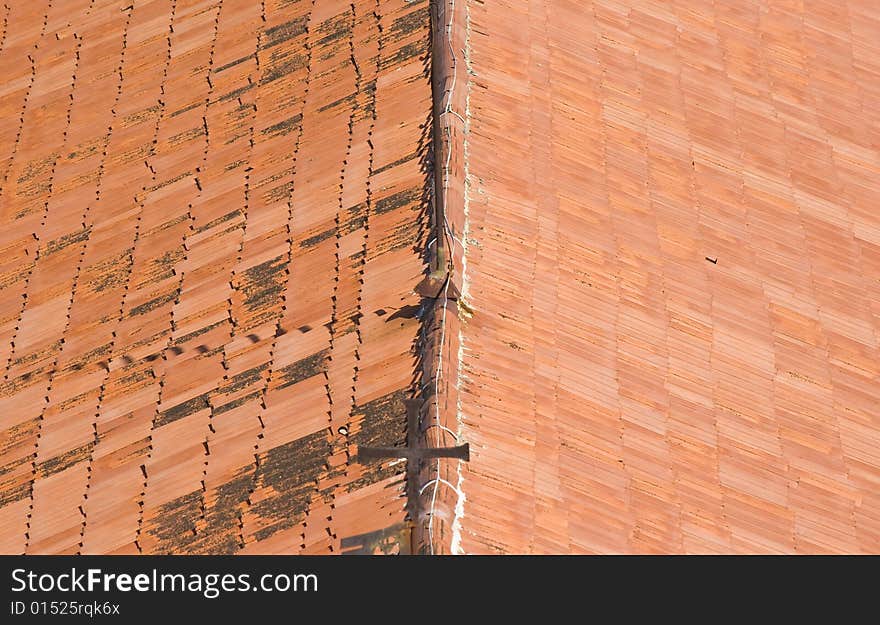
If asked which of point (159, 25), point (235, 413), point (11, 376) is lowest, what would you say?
point (235, 413)

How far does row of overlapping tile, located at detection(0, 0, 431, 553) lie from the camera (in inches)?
564

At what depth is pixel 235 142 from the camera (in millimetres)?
17750

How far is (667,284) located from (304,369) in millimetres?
4041

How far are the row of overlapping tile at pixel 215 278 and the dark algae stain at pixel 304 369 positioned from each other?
0.02 m

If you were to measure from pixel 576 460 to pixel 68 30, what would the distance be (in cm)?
1095

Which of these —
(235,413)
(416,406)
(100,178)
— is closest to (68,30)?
(100,178)

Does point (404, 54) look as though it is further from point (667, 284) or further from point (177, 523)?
point (177, 523)

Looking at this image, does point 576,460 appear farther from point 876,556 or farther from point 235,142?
point 235,142

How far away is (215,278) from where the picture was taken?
1634 centimetres

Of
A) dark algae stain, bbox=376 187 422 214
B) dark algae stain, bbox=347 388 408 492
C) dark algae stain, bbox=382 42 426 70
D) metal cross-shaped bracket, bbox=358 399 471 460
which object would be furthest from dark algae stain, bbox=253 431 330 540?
dark algae stain, bbox=382 42 426 70

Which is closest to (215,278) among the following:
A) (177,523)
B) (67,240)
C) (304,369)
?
(304,369)

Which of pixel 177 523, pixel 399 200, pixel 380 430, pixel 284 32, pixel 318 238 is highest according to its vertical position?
pixel 284 32

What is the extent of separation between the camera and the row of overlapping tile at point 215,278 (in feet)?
47.0

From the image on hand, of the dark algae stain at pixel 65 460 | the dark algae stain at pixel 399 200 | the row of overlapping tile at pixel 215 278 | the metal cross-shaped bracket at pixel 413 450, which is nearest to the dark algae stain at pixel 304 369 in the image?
the row of overlapping tile at pixel 215 278
